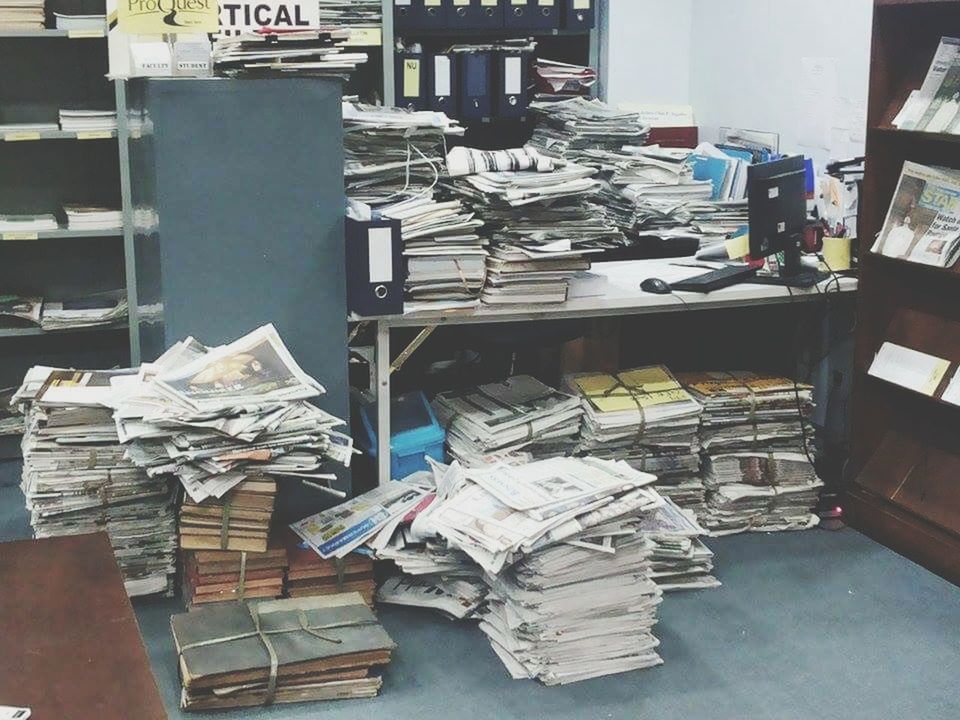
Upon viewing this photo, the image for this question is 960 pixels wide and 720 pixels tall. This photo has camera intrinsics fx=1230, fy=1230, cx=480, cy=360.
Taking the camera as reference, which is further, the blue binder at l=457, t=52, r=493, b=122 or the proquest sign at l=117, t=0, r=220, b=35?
the blue binder at l=457, t=52, r=493, b=122

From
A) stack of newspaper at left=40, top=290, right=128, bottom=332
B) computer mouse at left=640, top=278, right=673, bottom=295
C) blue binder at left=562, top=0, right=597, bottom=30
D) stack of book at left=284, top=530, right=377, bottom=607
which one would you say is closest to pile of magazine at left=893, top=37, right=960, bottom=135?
computer mouse at left=640, top=278, right=673, bottom=295

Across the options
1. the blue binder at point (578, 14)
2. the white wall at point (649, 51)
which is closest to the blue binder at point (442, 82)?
the blue binder at point (578, 14)

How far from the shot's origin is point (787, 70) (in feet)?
15.4

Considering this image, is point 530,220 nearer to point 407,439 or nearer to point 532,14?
point 407,439

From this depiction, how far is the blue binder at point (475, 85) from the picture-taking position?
4.68 metres

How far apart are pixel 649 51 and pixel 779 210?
6.08ft

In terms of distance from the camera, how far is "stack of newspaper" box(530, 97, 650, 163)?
15.3 feet

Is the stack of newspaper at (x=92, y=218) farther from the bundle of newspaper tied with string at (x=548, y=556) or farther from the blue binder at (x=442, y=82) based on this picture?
the bundle of newspaper tied with string at (x=548, y=556)

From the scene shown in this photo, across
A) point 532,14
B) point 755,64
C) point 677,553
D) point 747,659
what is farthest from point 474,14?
point 747,659

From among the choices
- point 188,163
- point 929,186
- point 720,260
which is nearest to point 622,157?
point 720,260

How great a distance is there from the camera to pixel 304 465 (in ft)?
9.40

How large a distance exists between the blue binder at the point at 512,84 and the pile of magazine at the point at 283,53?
179 cm

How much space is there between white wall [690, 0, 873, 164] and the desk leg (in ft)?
6.57

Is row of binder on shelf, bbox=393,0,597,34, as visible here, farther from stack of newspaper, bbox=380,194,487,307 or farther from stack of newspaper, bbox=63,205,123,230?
stack of newspaper, bbox=380,194,487,307
